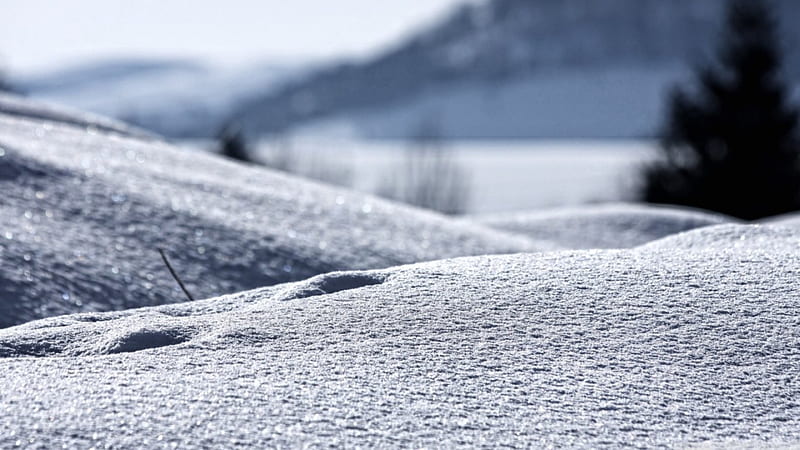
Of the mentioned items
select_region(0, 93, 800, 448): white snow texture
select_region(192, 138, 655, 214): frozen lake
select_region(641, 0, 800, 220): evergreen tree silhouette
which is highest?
select_region(0, 93, 800, 448): white snow texture

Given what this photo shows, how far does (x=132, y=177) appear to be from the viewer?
2.69 meters

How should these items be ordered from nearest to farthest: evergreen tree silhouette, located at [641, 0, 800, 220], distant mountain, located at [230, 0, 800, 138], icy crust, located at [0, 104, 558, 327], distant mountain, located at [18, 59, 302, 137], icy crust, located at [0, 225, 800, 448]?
1. icy crust, located at [0, 225, 800, 448]
2. icy crust, located at [0, 104, 558, 327]
3. evergreen tree silhouette, located at [641, 0, 800, 220]
4. distant mountain, located at [230, 0, 800, 138]
5. distant mountain, located at [18, 59, 302, 137]

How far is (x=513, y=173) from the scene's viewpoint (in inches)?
1319

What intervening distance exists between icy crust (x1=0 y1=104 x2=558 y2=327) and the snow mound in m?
0.49

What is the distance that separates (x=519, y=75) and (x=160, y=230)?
107 m

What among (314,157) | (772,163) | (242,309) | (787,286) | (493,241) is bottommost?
(314,157)

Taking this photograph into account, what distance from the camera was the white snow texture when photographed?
1108mm

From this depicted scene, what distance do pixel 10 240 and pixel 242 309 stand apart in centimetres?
81

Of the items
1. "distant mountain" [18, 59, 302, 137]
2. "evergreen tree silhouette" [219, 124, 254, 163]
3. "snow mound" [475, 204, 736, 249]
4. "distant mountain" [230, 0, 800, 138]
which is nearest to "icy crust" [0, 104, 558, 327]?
"snow mound" [475, 204, 736, 249]

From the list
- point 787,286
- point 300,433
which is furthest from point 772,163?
point 300,433

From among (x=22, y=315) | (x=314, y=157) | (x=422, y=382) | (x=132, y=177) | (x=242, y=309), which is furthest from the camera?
(x=314, y=157)

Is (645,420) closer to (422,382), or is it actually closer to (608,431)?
(608,431)

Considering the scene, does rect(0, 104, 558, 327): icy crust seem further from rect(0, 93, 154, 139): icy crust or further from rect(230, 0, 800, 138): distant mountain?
rect(230, 0, 800, 138): distant mountain

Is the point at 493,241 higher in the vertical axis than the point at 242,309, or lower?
lower
